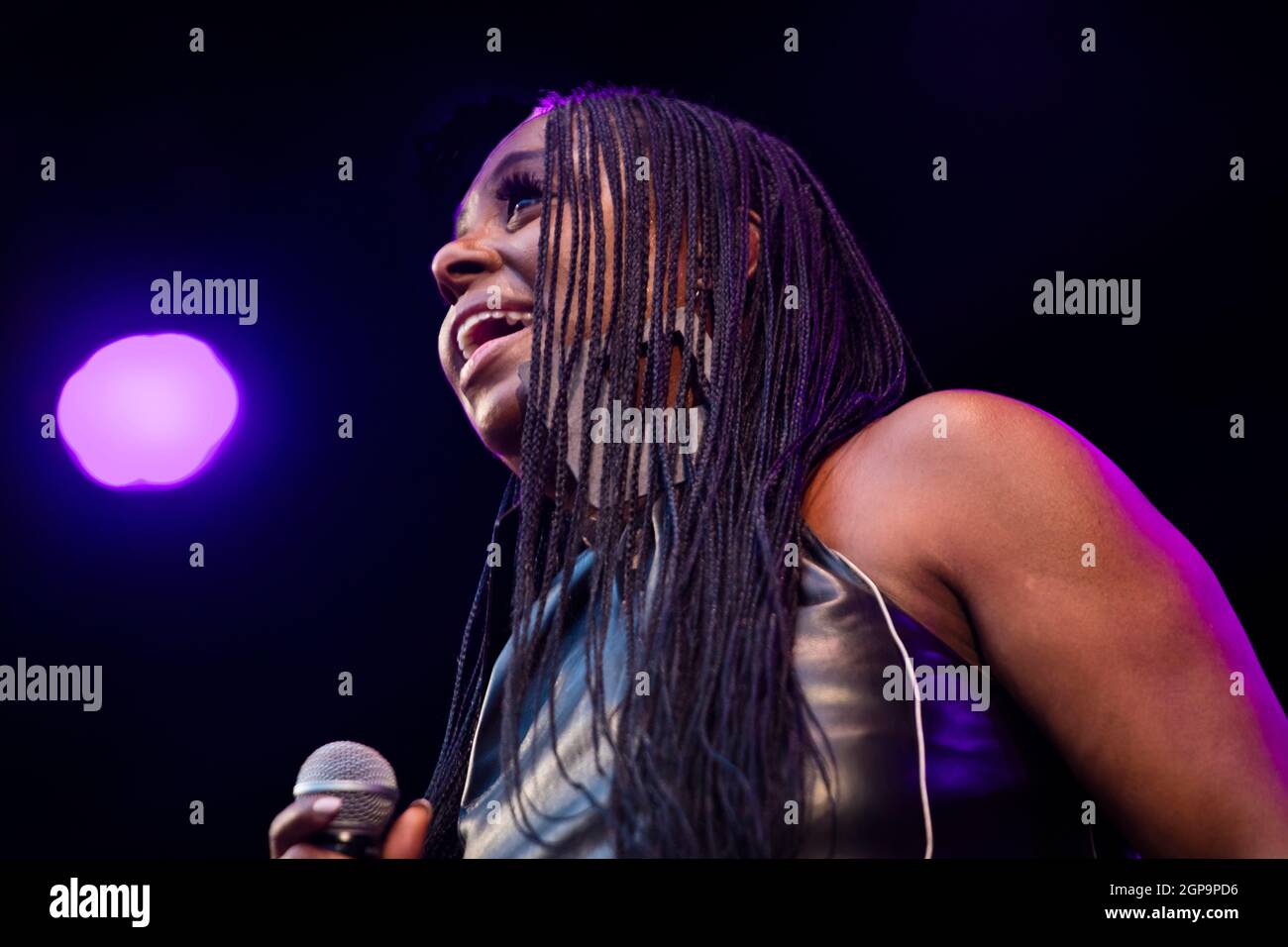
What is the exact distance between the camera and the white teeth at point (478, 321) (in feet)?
6.10

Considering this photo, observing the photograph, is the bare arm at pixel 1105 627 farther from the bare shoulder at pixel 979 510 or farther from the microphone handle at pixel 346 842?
the microphone handle at pixel 346 842

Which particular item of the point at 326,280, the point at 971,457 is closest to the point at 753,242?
the point at 971,457

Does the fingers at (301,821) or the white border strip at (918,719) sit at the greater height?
the white border strip at (918,719)

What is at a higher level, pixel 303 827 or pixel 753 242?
pixel 753 242

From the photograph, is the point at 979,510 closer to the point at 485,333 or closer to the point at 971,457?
the point at 971,457

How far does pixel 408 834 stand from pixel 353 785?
0.12 metres

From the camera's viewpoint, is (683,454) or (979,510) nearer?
(979,510)

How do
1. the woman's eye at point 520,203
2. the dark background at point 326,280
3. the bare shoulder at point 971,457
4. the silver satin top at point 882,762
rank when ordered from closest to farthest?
the silver satin top at point 882,762
the bare shoulder at point 971,457
the woman's eye at point 520,203
the dark background at point 326,280

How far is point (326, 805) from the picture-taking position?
1.48 meters

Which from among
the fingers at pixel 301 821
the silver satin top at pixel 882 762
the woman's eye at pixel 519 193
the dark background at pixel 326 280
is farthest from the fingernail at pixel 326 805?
the dark background at pixel 326 280

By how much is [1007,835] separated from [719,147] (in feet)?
3.47

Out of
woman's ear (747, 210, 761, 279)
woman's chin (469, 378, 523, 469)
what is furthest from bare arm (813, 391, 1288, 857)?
woman's chin (469, 378, 523, 469)

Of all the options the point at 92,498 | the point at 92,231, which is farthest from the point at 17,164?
the point at 92,498

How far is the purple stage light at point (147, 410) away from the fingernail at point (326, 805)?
50.3 inches
